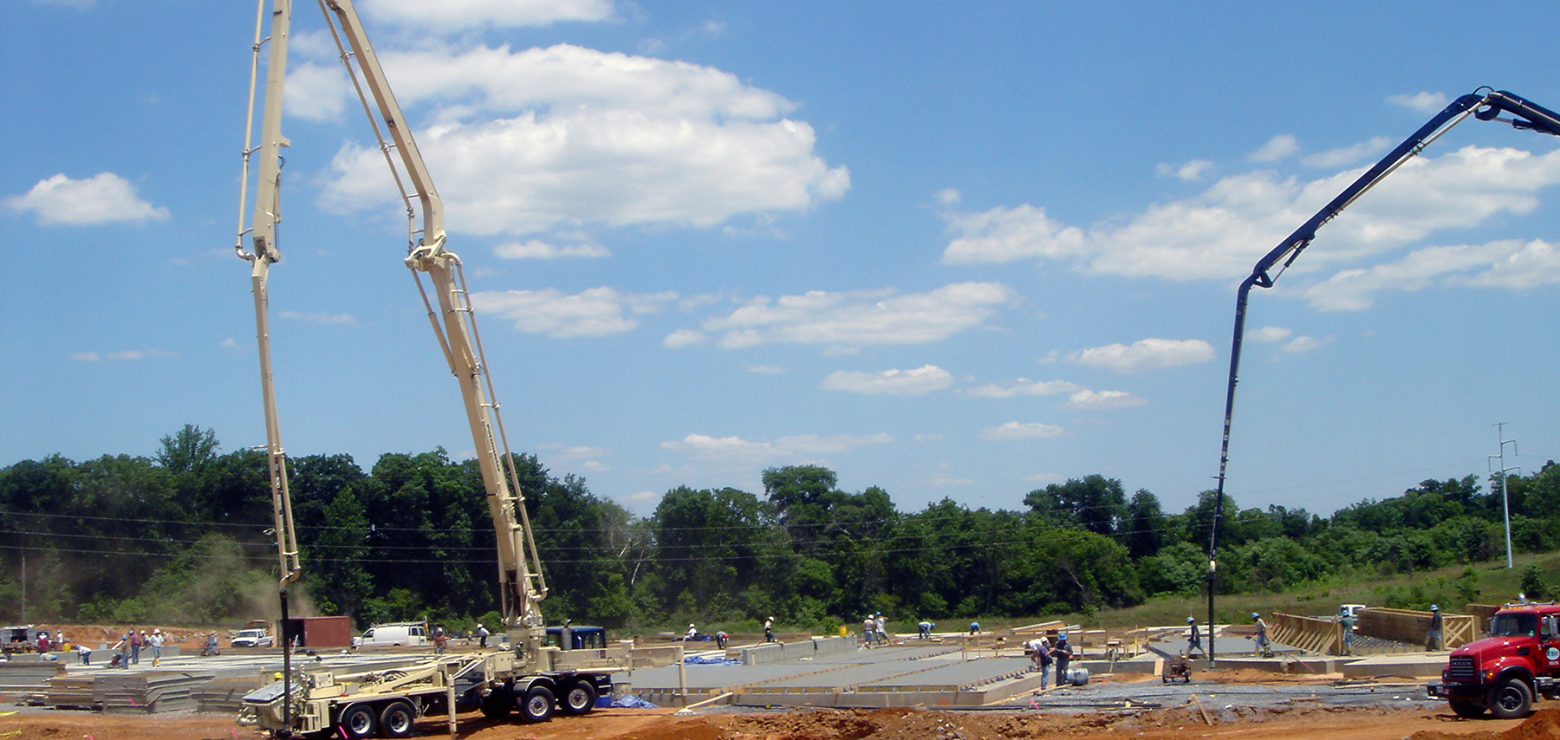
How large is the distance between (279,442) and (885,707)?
46.2 ft

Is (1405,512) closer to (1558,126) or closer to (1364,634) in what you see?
(1364,634)

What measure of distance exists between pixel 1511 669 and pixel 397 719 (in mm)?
21041

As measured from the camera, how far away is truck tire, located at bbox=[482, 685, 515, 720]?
2705 cm

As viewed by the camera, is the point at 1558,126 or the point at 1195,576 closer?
the point at 1558,126

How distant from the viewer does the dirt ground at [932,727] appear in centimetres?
2031

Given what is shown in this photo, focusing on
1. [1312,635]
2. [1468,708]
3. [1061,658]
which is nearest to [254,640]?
[1061,658]

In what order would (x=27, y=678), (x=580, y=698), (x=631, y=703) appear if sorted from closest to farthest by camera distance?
(x=580, y=698) < (x=631, y=703) < (x=27, y=678)

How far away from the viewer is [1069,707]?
84.6 ft

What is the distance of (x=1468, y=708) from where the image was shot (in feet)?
70.5

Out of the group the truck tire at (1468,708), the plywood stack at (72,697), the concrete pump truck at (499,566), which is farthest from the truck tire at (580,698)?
the truck tire at (1468,708)

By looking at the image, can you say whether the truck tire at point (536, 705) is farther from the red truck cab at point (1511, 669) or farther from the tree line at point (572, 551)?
the tree line at point (572, 551)

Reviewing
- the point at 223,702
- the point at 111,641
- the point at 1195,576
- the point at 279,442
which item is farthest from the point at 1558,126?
the point at 111,641

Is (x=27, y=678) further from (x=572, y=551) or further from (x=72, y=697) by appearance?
(x=572, y=551)

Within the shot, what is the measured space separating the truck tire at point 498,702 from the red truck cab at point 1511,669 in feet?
61.5
